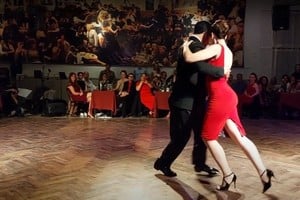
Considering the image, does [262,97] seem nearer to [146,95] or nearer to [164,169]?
[146,95]

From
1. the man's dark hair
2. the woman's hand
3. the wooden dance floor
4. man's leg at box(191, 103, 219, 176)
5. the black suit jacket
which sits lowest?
the wooden dance floor

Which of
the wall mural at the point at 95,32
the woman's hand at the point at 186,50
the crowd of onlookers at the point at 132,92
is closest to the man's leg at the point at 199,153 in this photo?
the woman's hand at the point at 186,50

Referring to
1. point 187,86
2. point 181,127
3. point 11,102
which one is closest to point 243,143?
point 181,127

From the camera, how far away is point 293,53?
10891 millimetres

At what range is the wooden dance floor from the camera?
3.79m

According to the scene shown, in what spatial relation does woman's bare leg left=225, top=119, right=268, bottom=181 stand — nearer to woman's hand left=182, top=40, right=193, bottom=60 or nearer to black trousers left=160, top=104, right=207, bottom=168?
black trousers left=160, top=104, right=207, bottom=168

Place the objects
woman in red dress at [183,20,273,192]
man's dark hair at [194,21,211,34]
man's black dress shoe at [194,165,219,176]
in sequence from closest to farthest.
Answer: woman in red dress at [183,20,273,192]
man's dark hair at [194,21,211,34]
man's black dress shoe at [194,165,219,176]

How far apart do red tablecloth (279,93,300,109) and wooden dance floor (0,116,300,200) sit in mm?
1090

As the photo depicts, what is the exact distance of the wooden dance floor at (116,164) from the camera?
3.79m

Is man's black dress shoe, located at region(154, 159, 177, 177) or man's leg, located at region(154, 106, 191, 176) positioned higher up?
man's leg, located at region(154, 106, 191, 176)

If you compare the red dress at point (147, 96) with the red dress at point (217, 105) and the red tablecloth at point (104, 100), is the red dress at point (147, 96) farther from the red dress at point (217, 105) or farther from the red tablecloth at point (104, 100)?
the red dress at point (217, 105)

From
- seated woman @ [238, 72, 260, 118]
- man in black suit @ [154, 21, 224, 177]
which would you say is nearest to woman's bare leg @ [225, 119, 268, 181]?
man in black suit @ [154, 21, 224, 177]

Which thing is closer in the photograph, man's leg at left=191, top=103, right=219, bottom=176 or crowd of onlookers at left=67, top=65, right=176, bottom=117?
man's leg at left=191, top=103, right=219, bottom=176

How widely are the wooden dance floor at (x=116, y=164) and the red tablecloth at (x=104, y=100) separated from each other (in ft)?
3.20
